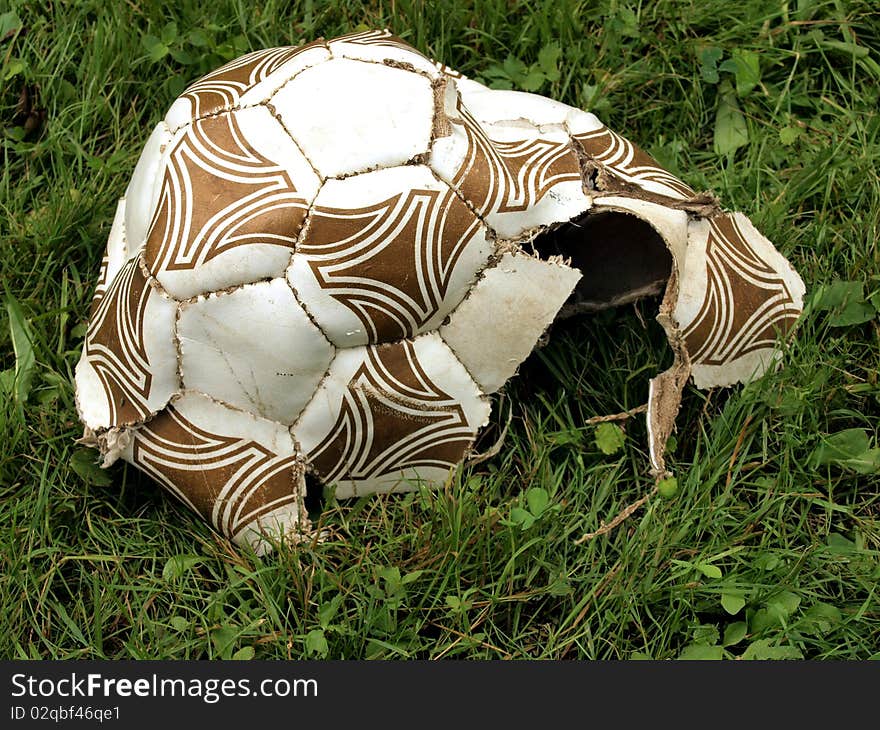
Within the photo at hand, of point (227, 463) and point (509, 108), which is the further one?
point (509, 108)

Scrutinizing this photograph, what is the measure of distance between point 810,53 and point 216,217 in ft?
5.97

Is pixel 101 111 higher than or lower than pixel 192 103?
lower

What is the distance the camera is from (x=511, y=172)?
2.23m

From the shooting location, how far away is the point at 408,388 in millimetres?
2217

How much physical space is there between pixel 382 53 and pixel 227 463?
932mm

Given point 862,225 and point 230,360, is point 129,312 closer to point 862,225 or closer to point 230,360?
point 230,360

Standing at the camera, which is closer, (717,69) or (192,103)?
(192,103)

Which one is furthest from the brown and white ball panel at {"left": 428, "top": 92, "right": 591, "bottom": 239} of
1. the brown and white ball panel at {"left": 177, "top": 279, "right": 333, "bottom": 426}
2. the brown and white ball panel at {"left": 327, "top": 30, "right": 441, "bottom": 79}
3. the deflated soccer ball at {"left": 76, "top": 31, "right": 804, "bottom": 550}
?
the brown and white ball panel at {"left": 177, "top": 279, "right": 333, "bottom": 426}

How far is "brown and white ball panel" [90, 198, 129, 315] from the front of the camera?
238 cm

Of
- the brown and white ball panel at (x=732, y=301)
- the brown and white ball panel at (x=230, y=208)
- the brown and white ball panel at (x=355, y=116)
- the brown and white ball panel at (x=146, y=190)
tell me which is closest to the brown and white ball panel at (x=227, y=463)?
the brown and white ball panel at (x=230, y=208)

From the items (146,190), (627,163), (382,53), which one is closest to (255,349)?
(146,190)

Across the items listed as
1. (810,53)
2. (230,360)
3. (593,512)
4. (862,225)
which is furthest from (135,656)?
(810,53)

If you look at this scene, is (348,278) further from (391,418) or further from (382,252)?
(391,418)

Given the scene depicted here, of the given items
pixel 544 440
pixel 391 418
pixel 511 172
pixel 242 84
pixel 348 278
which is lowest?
pixel 544 440
